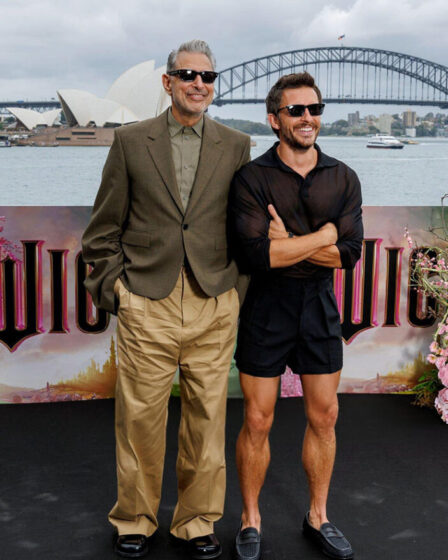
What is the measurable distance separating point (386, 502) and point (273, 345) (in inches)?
32.7

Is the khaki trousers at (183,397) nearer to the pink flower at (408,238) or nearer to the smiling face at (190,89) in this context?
the smiling face at (190,89)

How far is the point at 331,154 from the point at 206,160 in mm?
47714

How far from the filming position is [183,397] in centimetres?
201

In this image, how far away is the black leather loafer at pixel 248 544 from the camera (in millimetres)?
1915

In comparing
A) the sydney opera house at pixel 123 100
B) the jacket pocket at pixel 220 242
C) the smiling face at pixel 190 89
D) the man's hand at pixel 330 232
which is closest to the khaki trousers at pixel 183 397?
the jacket pocket at pixel 220 242

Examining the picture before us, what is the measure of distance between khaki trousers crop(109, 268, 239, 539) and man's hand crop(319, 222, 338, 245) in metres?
0.33

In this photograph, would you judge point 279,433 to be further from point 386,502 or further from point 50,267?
point 50,267

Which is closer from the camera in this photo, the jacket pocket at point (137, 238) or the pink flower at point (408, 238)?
the jacket pocket at point (137, 238)

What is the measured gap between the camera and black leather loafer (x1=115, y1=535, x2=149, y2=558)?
1.96 meters

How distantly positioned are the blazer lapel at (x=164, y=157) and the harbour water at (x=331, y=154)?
3958 centimetres

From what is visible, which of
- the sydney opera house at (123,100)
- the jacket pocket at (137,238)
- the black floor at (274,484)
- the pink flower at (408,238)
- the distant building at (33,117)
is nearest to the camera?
the jacket pocket at (137,238)

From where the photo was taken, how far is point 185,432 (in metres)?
2.00

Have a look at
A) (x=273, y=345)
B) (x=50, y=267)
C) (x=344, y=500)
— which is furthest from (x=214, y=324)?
(x=50, y=267)

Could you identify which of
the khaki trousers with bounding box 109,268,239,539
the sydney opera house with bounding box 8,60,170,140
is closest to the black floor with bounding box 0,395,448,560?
the khaki trousers with bounding box 109,268,239,539
